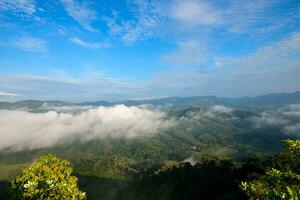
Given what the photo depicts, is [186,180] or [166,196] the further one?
[186,180]

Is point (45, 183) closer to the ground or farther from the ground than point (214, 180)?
farther from the ground

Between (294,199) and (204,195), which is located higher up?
(294,199)

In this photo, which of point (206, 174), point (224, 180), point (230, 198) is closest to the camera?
point (230, 198)

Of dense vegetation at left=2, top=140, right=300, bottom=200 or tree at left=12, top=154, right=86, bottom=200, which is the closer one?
dense vegetation at left=2, top=140, right=300, bottom=200

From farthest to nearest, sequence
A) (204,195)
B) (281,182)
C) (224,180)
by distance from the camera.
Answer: (224,180) → (204,195) → (281,182)

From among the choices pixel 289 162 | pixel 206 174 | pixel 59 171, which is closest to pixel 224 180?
pixel 206 174

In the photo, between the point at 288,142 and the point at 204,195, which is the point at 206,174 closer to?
the point at 204,195

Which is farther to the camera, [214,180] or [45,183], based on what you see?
[214,180]

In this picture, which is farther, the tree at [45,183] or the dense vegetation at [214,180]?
the tree at [45,183]
